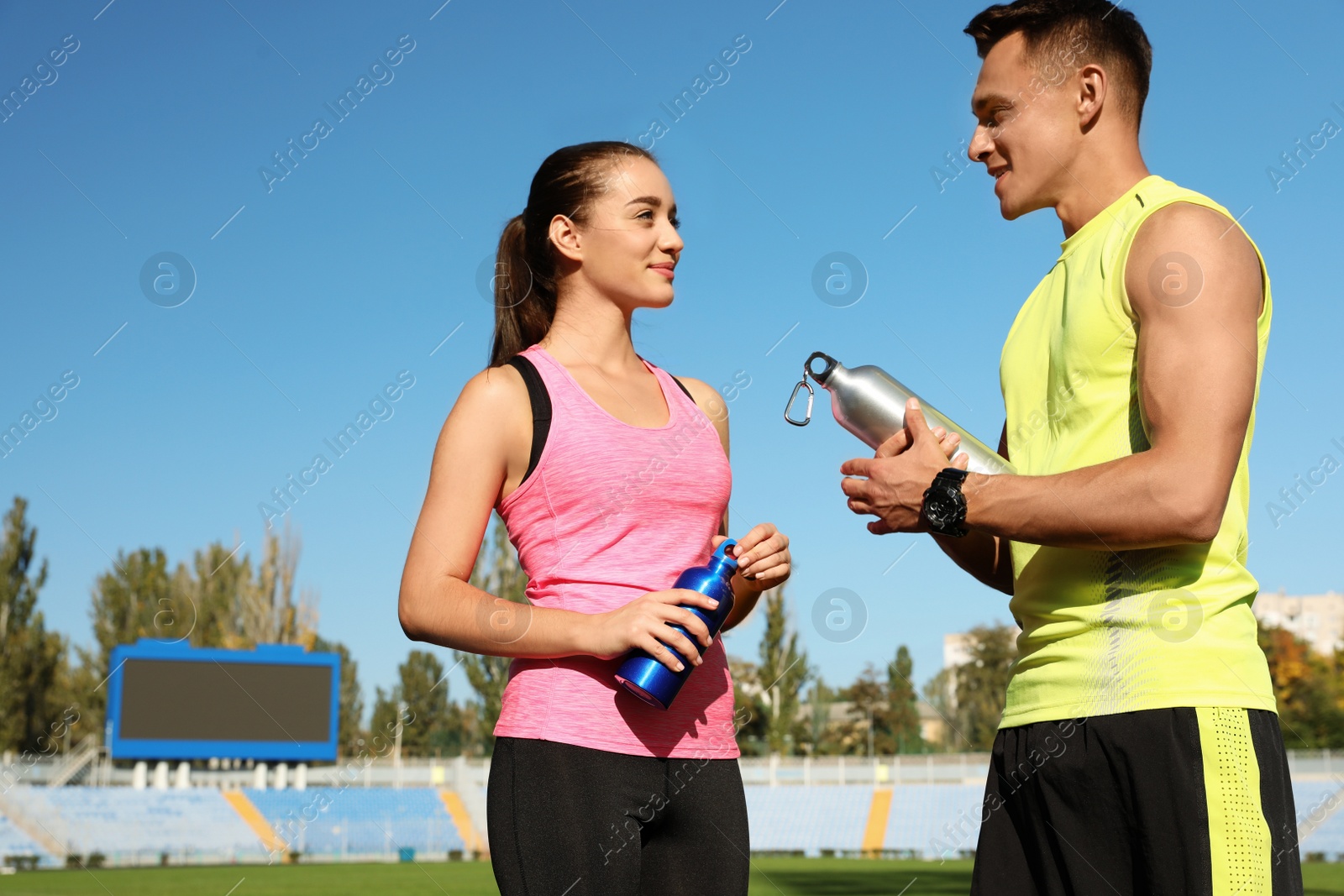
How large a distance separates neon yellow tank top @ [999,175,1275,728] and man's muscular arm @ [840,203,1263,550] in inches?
2.7

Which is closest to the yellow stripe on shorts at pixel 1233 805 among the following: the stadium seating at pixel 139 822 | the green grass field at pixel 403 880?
the green grass field at pixel 403 880

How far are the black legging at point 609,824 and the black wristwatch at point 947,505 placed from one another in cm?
68


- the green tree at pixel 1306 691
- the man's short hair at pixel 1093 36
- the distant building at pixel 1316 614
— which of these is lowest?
the green tree at pixel 1306 691

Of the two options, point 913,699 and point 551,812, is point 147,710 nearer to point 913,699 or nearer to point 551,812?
point 551,812

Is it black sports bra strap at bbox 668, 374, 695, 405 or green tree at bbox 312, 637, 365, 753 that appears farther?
green tree at bbox 312, 637, 365, 753

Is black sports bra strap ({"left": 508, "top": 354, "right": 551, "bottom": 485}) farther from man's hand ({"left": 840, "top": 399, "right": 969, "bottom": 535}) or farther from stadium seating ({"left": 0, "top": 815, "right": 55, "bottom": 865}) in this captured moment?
stadium seating ({"left": 0, "top": 815, "right": 55, "bottom": 865})

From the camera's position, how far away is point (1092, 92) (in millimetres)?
2410

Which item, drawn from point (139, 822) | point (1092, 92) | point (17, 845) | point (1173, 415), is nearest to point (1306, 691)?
point (139, 822)

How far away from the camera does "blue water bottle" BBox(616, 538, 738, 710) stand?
7.24ft

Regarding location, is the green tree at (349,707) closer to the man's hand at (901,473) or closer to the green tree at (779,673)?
the green tree at (779,673)

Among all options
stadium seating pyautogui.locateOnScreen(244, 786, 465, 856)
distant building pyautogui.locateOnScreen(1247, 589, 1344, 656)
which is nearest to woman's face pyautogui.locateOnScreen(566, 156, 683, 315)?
stadium seating pyautogui.locateOnScreen(244, 786, 465, 856)

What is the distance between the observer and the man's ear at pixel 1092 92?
94.6 inches

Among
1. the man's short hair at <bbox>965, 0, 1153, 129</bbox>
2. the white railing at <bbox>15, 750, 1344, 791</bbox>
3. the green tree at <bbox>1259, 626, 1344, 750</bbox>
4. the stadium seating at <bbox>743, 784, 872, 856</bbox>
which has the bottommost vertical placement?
the stadium seating at <bbox>743, 784, 872, 856</bbox>

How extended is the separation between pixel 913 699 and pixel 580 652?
55.9 m
